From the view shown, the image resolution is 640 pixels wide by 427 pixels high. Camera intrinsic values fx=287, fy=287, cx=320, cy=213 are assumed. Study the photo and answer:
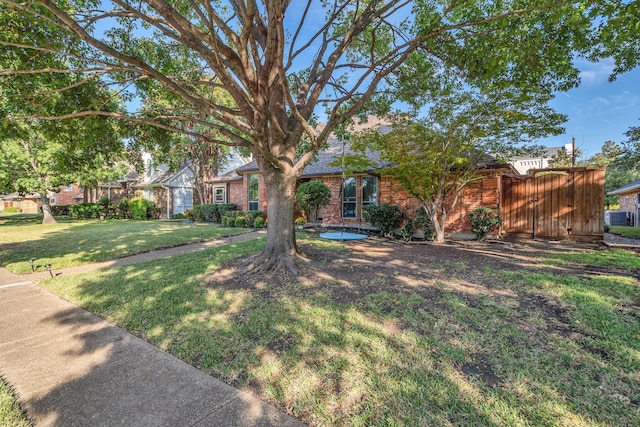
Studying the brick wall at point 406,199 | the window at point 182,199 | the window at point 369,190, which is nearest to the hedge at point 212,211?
the brick wall at point 406,199

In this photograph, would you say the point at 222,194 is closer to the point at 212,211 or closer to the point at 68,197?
the point at 212,211

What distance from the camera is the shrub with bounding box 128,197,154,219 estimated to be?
77.1 ft

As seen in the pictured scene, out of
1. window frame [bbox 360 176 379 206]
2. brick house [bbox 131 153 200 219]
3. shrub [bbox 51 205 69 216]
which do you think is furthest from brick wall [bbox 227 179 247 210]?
shrub [bbox 51 205 69 216]

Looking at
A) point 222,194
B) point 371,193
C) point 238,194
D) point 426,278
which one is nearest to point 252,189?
point 238,194

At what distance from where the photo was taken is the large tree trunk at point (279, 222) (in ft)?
20.6

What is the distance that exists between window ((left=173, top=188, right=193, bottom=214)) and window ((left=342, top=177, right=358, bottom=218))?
16730 millimetres

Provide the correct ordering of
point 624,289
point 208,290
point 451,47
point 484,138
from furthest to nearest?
point 484,138
point 451,47
point 208,290
point 624,289

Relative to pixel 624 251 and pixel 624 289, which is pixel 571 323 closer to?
pixel 624 289

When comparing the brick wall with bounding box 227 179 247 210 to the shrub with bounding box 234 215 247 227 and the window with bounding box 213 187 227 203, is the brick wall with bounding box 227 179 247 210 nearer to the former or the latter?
the window with bounding box 213 187 227 203

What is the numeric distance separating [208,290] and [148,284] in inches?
55.5

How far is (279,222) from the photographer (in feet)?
21.1

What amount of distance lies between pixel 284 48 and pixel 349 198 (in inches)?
355

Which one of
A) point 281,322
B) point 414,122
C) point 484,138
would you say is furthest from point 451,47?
point 281,322

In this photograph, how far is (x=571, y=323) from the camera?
3.56 meters
